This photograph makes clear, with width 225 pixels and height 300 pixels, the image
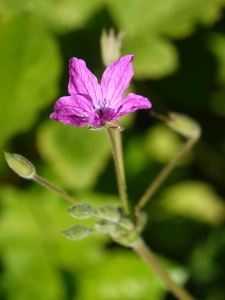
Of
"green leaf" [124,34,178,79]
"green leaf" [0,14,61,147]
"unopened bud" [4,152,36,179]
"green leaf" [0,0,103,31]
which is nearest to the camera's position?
"unopened bud" [4,152,36,179]

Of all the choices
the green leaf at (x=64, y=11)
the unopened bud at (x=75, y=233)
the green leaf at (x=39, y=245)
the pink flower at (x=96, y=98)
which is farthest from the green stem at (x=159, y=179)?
the green leaf at (x=64, y=11)

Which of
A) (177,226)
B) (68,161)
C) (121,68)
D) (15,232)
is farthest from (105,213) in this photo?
(177,226)

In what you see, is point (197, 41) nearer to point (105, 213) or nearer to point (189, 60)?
point (189, 60)

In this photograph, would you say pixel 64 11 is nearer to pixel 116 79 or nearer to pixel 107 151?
pixel 107 151

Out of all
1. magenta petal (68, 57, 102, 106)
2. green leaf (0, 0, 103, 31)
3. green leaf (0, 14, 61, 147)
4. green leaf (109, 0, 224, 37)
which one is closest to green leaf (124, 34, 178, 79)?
green leaf (109, 0, 224, 37)

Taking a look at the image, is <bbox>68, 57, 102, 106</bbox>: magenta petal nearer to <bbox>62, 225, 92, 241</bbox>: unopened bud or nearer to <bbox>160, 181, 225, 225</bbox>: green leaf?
<bbox>62, 225, 92, 241</bbox>: unopened bud

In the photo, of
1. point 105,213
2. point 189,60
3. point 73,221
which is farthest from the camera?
point 189,60

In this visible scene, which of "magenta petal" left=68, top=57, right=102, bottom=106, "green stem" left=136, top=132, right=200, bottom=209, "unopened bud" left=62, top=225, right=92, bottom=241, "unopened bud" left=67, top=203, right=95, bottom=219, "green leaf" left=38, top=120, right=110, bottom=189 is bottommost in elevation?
"green leaf" left=38, top=120, right=110, bottom=189

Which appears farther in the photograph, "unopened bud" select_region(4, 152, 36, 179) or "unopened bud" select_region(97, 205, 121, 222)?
"unopened bud" select_region(97, 205, 121, 222)
